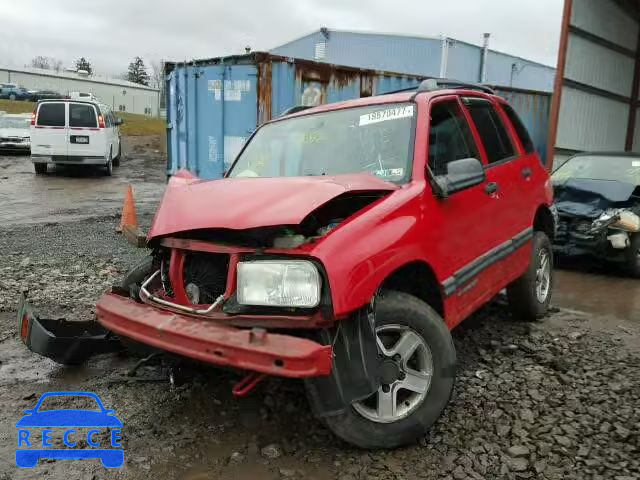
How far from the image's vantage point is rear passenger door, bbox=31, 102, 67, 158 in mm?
15117

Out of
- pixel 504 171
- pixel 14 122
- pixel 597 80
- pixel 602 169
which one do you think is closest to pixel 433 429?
pixel 504 171

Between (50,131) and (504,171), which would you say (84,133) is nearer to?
(50,131)

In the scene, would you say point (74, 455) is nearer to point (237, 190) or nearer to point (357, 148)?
point (237, 190)

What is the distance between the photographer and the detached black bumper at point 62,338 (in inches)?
135

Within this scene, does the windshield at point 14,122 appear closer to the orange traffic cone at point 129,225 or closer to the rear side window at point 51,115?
the rear side window at point 51,115

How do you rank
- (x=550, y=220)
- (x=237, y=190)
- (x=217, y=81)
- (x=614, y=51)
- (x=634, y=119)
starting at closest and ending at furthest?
(x=237, y=190) → (x=550, y=220) → (x=217, y=81) → (x=614, y=51) → (x=634, y=119)

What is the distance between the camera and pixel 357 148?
3.54 meters

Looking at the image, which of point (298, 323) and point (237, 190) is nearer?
point (298, 323)

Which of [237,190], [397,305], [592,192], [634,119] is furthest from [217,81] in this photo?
[634,119]

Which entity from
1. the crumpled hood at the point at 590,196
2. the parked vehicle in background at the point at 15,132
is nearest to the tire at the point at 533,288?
the crumpled hood at the point at 590,196

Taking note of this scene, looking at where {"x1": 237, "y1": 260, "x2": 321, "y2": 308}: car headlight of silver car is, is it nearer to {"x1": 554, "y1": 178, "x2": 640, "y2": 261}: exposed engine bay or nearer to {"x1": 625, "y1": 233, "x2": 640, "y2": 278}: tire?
{"x1": 554, "y1": 178, "x2": 640, "y2": 261}: exposed engine bay

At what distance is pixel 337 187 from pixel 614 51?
46.0 ft

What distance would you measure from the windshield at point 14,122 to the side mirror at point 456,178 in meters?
20.9

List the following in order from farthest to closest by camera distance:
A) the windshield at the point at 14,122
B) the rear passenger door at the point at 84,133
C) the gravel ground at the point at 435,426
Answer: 1. the windshield at the point at 14,122
2. the rear passenger door at the point at 84,133
3. the gravel ground at the point at 435,426
